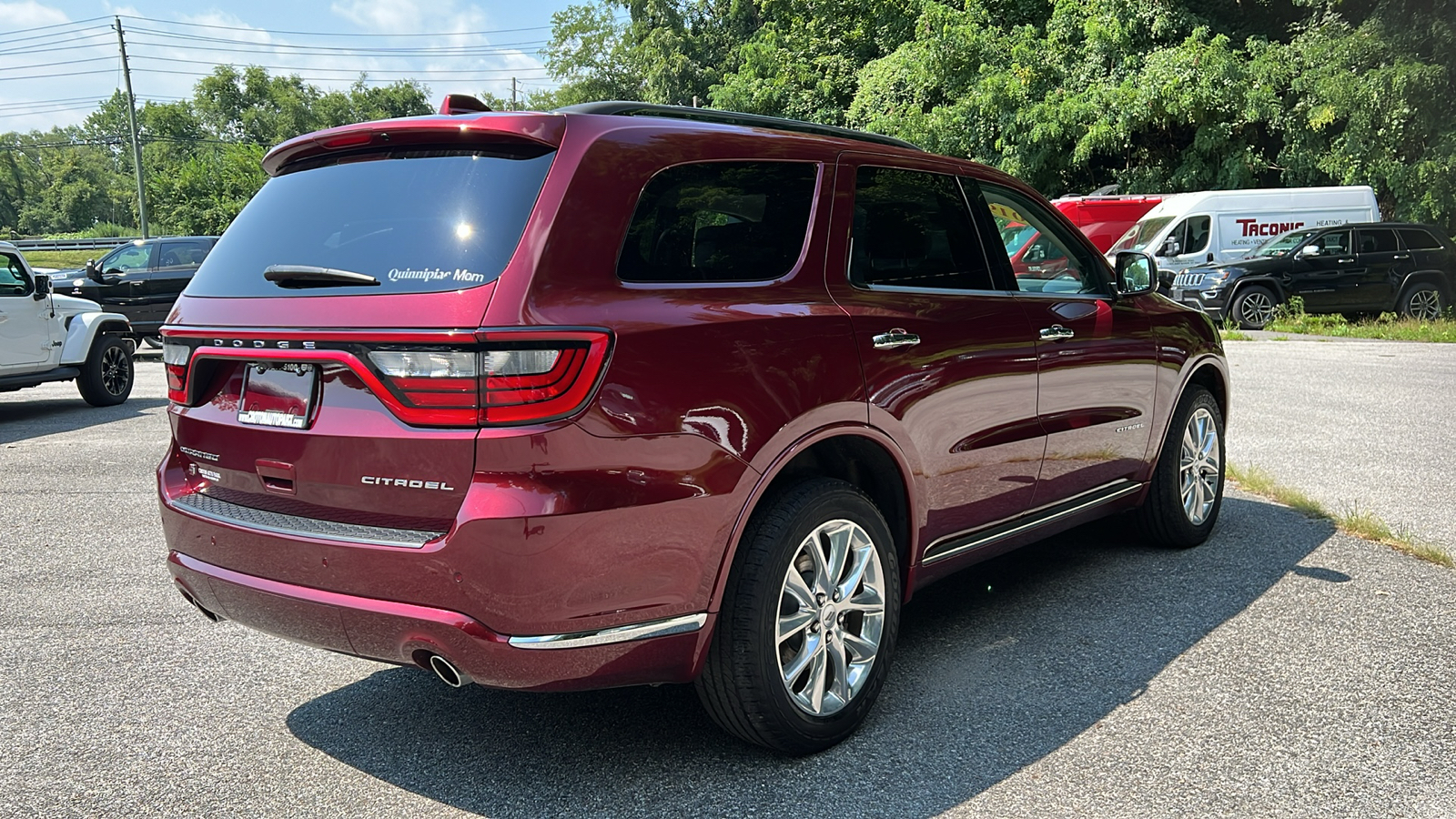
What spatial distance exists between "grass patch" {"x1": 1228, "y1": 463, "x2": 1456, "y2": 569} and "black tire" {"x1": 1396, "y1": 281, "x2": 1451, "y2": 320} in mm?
15017

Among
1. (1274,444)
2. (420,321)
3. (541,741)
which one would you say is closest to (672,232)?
(420,321)

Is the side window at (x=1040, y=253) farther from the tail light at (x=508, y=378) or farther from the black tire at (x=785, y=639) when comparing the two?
the tail light at (x=508, y=378)

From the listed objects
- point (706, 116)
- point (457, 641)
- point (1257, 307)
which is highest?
point (706, 116)

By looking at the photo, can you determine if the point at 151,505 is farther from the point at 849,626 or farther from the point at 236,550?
the point at 849,626

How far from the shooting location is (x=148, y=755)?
3375 millimetres

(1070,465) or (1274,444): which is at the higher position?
(1070,465)

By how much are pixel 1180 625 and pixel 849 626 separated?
68.2 inches

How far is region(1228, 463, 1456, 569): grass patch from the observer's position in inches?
213

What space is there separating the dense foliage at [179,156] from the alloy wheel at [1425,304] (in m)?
59.9

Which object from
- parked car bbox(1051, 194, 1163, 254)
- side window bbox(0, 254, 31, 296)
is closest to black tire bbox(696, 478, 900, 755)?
side window bbox(0, 254, 31, 296)

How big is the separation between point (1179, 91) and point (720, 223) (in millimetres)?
22138

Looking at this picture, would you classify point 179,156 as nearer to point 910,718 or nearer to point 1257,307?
point 1257,307

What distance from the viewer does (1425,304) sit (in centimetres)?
1981

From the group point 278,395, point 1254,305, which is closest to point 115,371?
point 278,395
